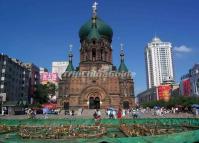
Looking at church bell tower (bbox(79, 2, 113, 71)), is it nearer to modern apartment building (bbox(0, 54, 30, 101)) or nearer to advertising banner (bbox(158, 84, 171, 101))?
modern apartment building (bbox(0, 54, 30, 101))

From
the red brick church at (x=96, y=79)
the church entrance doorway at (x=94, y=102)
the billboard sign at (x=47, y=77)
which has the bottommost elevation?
the church entrance doorway at (x=94, y=102)

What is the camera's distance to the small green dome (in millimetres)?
68000

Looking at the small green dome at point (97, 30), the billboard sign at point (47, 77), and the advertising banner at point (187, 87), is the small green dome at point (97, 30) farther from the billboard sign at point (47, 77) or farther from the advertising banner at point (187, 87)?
the billboard sign at point (47, 77)

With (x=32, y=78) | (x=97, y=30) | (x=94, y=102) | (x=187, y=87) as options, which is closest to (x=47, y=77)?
(x=32, y=78)

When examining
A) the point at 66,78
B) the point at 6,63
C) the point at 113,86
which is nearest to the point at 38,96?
the point at 6,63

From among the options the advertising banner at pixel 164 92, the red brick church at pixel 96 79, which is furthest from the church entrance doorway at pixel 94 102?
the advertising banner at pixel 164 92

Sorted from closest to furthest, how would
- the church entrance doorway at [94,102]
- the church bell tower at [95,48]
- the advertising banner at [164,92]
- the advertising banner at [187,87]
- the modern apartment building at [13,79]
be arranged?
the church entrance doorway at [94,102]
the church bell tower at [95,48]
the modern apartment building at [13,79]
the advertising banner at [187,87]
the advertising banner at [164,92]

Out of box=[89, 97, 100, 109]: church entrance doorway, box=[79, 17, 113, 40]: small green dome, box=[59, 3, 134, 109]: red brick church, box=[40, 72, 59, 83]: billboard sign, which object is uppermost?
box=[79, 17, 113, 40]: small green dome

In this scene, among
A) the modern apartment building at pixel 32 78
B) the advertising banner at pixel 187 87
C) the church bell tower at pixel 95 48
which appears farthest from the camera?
the advertising banner at pixel 187 87

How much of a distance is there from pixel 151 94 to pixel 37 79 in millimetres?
101869

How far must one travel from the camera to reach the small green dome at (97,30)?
68000 millimetres

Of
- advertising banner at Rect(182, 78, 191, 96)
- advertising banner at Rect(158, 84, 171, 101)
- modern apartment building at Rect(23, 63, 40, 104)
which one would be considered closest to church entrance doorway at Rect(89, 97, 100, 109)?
modern apartment building at Rect(23, 63, 40, 104)

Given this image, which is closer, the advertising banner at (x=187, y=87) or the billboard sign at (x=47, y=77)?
the advertising banner at (x=187, y=87)

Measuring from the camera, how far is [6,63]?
8200 centimetres
